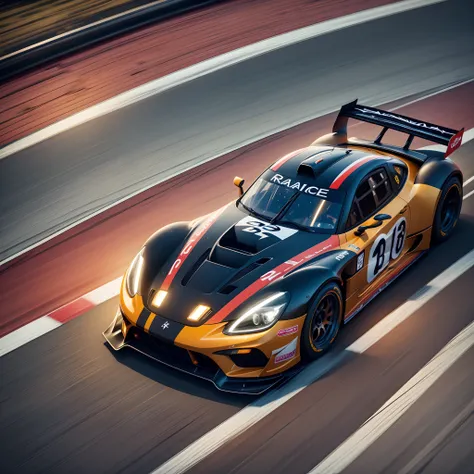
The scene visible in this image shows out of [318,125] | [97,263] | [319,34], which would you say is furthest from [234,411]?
[319,34]

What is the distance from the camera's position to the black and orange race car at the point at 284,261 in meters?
6.93

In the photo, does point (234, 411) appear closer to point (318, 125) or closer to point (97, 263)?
point (97, 263)

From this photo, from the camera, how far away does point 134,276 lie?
779 cm

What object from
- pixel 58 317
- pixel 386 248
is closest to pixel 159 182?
pixel 58 317

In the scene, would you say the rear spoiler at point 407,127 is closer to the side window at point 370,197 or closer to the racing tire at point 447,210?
the racing tire at point 447,210

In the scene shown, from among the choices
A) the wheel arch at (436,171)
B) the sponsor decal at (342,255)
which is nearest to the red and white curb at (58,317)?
the sponsor decal at (342,255)

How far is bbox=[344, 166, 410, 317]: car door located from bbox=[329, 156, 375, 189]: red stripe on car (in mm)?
171

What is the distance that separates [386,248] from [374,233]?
33cm

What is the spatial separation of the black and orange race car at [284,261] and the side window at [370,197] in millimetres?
14

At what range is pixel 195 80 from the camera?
14320mm

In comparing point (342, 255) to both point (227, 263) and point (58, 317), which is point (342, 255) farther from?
point (58, 317)

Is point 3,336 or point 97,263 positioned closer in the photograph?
point 3,336

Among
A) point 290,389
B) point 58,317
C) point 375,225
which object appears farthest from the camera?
point 58,317

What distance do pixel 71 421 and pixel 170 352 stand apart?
3.45 feet
